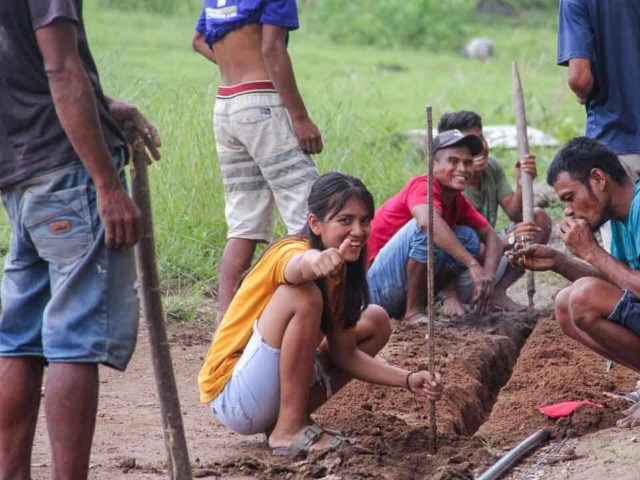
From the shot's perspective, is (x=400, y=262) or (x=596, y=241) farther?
(x=400, y=262)

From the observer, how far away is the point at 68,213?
3094 mm

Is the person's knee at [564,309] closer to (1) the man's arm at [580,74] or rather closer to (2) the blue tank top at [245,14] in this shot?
(1) the man's arm at [580,74]

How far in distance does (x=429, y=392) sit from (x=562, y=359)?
1.75m

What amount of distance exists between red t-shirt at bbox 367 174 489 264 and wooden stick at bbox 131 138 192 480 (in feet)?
9.10

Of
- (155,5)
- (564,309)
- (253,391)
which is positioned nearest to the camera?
(253,391)

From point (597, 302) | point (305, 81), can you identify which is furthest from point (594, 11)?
point (305, 81)

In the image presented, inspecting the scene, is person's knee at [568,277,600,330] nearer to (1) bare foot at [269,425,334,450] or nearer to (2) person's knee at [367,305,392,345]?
(2) person's knee at [367,305,392,345]

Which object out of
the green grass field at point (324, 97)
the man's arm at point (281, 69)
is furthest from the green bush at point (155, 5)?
the man's arm at point (281, 69)

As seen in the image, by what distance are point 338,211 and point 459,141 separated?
2107mm

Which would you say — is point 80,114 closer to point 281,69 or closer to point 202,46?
point 281,69

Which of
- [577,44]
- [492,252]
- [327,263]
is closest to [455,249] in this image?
[492,252]

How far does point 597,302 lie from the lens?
166 inches

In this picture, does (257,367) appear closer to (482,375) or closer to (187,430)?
(187,430)

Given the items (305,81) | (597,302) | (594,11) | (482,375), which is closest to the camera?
(597,302)
